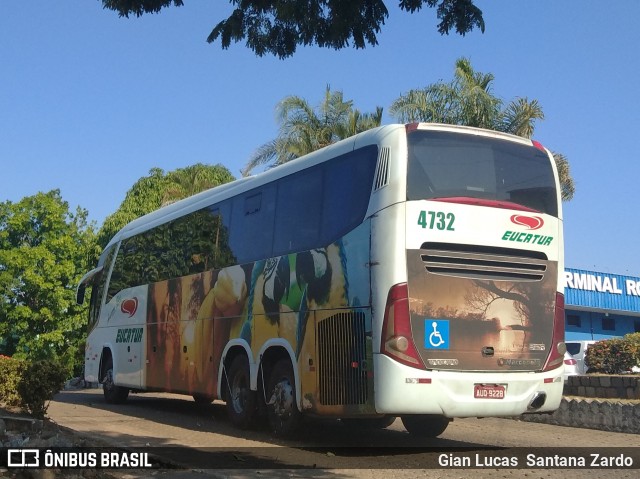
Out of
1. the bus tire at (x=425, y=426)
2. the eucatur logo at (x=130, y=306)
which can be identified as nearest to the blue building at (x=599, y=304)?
the eucatur logo at (x=130, y=306)

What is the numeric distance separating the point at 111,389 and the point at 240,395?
675 centimetres

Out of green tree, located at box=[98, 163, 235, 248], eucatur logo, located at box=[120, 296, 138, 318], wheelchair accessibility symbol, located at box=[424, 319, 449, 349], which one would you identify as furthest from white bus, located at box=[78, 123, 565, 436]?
green tree, located at box=[98, 163, 235, 248]

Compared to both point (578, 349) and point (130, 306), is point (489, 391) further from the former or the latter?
point (578, 349)

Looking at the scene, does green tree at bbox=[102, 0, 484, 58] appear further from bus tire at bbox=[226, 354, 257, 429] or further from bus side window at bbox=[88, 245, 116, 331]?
bus side window at bbox=[88, 245, 116, 331]

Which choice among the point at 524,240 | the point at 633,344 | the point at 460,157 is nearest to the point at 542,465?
the point at 524,240

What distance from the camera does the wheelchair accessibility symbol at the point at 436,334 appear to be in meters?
9.44

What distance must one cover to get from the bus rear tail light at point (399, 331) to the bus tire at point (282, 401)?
234 cm

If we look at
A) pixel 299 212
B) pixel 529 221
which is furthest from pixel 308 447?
pixel 529 221

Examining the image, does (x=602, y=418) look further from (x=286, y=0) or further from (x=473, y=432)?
(x=286, y=0)

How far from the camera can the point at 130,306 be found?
17.3m

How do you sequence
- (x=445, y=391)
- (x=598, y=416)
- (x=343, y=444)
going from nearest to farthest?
(x=445, y=391)
(x=343, y=444)
(x=598, y=416)

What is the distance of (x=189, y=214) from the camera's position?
15297 millimetres

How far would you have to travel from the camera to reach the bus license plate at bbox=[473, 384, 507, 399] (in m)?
9.52

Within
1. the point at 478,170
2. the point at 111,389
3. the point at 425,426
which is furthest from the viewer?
the point at 111,389
